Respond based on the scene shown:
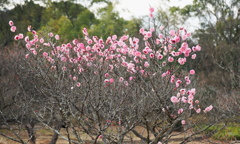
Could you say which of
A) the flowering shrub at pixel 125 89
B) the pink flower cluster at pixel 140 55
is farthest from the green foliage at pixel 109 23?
the flowering shrub at pixel 125 89

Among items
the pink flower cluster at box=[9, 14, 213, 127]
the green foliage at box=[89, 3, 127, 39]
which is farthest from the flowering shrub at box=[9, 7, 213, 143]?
the green foliage at box=[89, 3, 127, 39]

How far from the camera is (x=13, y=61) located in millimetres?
11602

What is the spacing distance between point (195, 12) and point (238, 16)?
4.43 meters

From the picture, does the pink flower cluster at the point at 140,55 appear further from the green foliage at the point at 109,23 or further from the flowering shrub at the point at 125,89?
the green foliage at the point at 109,23

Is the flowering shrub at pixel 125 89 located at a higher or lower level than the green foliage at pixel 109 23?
lower

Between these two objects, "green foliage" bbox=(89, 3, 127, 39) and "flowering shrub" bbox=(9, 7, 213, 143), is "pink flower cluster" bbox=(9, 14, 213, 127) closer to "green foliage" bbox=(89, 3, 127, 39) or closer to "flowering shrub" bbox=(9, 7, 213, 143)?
"flowering shrub" bbox=(9, 7, 213, 143)

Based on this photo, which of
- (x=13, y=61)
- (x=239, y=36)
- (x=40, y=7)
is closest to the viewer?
(x=13, y=61)

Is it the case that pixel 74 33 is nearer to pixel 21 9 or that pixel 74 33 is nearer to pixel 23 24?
pixel 23 24

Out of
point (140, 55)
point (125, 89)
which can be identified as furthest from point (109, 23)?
point (140, 55)

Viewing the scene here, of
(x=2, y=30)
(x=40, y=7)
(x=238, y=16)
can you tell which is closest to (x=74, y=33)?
(x=2, y=30)

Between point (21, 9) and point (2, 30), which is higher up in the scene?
point (21, 9)

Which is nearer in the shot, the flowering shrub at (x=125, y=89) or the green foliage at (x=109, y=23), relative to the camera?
the flowering shrub at (x=125, y=89)

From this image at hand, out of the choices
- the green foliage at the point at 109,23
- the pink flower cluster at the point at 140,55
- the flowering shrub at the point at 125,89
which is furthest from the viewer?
the green foliage at the point at 109,23

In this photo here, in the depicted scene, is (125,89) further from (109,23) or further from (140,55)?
(109,23)
